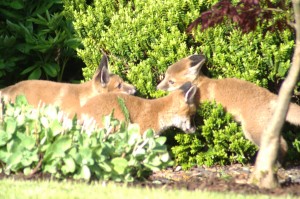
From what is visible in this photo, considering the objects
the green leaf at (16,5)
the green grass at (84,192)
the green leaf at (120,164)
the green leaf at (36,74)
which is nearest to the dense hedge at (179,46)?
the green leaf at (36,74)

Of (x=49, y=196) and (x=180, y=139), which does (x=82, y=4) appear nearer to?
(x=180, y=139)

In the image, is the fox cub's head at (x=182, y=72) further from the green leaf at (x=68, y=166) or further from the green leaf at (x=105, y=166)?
the green leaf at (x=68, y=166)

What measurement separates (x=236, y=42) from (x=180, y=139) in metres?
1.65

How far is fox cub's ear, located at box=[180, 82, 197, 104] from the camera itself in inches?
405

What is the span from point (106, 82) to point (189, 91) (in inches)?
61.1

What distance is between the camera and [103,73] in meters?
11.1

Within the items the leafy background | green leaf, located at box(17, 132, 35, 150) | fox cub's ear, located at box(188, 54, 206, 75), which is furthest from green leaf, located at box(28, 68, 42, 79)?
green leaf, located at box(17, 132, 35, 150)

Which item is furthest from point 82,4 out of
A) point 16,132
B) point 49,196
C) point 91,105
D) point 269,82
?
point 49,196

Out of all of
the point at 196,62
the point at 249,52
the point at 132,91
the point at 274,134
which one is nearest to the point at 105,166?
the point at 274,134

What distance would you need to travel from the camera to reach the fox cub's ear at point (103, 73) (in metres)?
11.1

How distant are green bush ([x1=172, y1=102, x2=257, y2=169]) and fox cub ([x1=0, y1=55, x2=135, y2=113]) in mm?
1182

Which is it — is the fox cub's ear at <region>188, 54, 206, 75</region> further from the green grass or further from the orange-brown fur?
the green grass

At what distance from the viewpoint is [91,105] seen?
10.1 metres

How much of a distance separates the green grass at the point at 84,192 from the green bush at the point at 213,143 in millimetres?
3235
